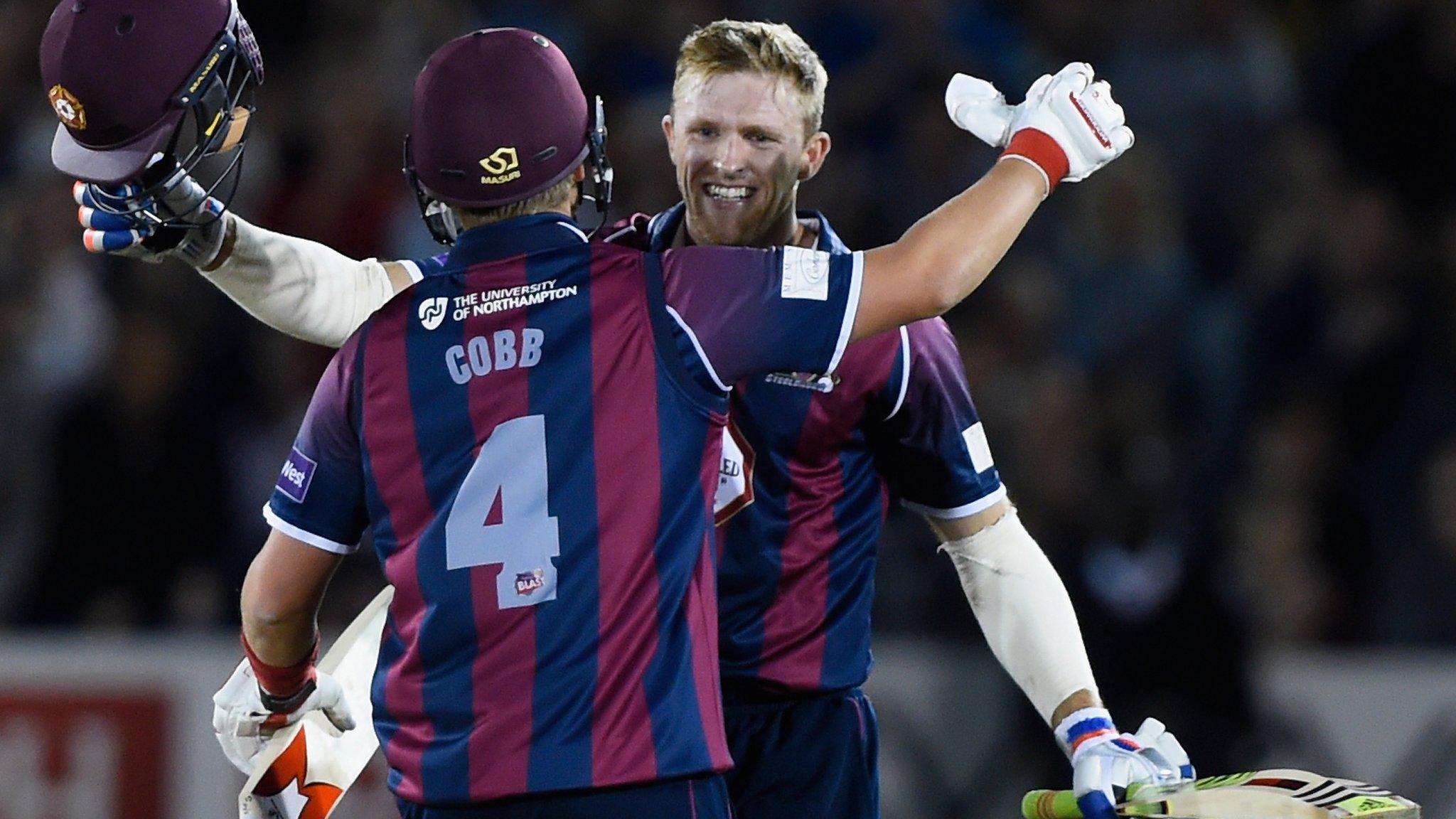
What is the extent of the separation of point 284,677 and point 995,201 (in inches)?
55.3

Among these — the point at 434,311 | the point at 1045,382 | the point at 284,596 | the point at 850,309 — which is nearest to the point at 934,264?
the point at 850,309

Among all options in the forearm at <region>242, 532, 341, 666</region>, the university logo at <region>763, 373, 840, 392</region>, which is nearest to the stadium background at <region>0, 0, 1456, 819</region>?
the university logo at <region>763, 373, 840, 392</region>

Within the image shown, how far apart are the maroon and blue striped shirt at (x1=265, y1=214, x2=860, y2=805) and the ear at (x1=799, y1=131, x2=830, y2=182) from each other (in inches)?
30.9

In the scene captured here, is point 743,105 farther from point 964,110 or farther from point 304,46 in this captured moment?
point 304,46

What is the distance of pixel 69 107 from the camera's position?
3359 millimetres

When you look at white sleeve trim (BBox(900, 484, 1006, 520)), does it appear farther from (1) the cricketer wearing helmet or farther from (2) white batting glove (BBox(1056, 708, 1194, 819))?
(2) white batting glove (BBox(1056, 708, 1194, 819))

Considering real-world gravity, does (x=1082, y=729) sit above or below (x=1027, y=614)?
below

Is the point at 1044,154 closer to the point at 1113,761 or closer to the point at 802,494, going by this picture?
the point at 802,494

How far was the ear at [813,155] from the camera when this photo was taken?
392cm

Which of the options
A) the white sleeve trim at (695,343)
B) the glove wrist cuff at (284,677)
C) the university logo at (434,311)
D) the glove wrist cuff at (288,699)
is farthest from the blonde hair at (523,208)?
the glove wrist cuff at (288,699)

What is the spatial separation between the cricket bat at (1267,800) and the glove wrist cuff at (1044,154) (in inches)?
37.8

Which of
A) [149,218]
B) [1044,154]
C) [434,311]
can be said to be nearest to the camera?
[434,311]

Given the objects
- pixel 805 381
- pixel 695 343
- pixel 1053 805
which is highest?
pixel 695 343

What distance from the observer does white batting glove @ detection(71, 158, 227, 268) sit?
3518 mm
